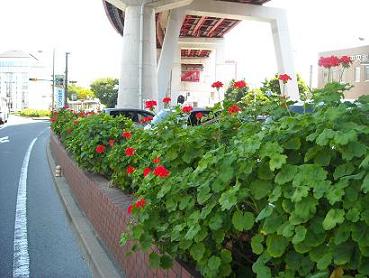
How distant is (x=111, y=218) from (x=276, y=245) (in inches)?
122

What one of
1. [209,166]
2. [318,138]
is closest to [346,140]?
[318,138]

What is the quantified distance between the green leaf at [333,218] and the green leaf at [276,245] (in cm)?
26

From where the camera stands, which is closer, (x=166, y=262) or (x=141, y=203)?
(x=166, y=262)

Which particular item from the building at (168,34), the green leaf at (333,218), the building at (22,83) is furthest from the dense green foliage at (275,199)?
the building at (22,83)

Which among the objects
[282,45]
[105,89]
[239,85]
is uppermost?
[282,45]

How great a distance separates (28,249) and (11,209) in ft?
8.57

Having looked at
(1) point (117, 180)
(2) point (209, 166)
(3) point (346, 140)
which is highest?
(3) point (346, 140)

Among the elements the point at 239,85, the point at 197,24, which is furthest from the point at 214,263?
the point at 197,24

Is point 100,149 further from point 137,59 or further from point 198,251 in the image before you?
point 137,59

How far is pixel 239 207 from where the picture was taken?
2.43 meters

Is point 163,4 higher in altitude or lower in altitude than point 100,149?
higher

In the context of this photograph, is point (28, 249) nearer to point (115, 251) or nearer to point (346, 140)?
point (115, 251)

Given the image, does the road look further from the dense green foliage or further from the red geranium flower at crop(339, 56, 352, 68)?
the red geranium flower at crop(339, 56, 352, 68)

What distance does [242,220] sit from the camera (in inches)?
90.2
